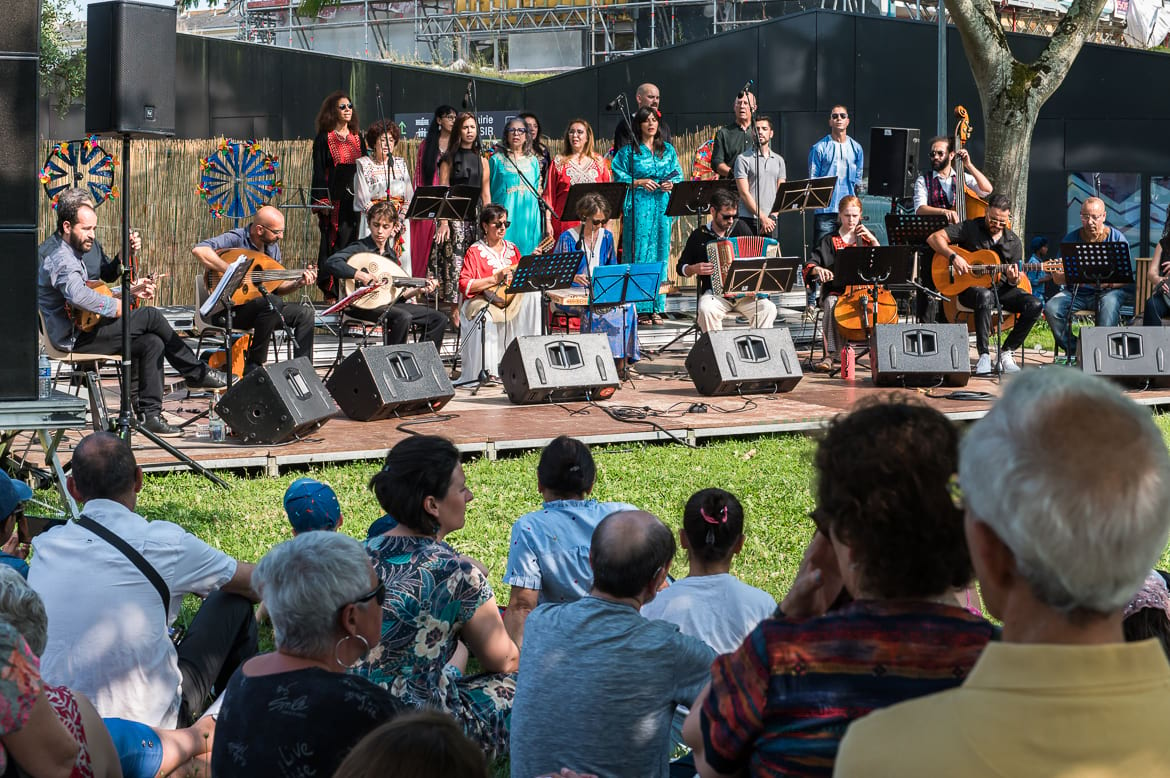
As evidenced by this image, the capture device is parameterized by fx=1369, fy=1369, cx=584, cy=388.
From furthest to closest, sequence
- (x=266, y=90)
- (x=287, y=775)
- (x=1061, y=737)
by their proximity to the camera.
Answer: (x=266, y=90)
(x=287, y=775)
(x=1061, y=737)

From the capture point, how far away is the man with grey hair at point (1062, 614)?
1508mm

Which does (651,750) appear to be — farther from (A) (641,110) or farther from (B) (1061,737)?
(A) (641,110)

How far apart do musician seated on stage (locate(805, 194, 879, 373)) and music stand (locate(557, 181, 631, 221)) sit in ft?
5.64

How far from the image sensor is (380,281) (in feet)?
34.1

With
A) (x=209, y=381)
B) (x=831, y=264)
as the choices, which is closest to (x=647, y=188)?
(x=831, y=264)

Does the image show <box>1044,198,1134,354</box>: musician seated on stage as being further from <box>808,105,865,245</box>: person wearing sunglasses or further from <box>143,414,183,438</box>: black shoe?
<box>143,414,183,438</box>: black shoe

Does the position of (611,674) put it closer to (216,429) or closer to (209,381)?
(216,429)

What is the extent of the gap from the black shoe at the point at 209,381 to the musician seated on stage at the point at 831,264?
4994 mm

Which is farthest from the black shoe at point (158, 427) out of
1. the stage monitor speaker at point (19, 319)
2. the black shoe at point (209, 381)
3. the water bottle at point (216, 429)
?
the stage monitor speaker at point (19, 319)

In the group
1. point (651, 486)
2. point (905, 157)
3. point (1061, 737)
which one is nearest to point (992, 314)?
point (905, 157)

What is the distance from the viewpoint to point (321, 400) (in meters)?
8.54

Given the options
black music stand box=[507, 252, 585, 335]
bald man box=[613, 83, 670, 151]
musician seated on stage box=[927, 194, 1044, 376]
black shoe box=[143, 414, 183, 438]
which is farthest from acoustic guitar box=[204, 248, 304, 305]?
musician seated on stage box=[927, 194, 1044, 376]

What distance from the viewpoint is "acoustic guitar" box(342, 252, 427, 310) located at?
1038 cm

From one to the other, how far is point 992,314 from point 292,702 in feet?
32.0
